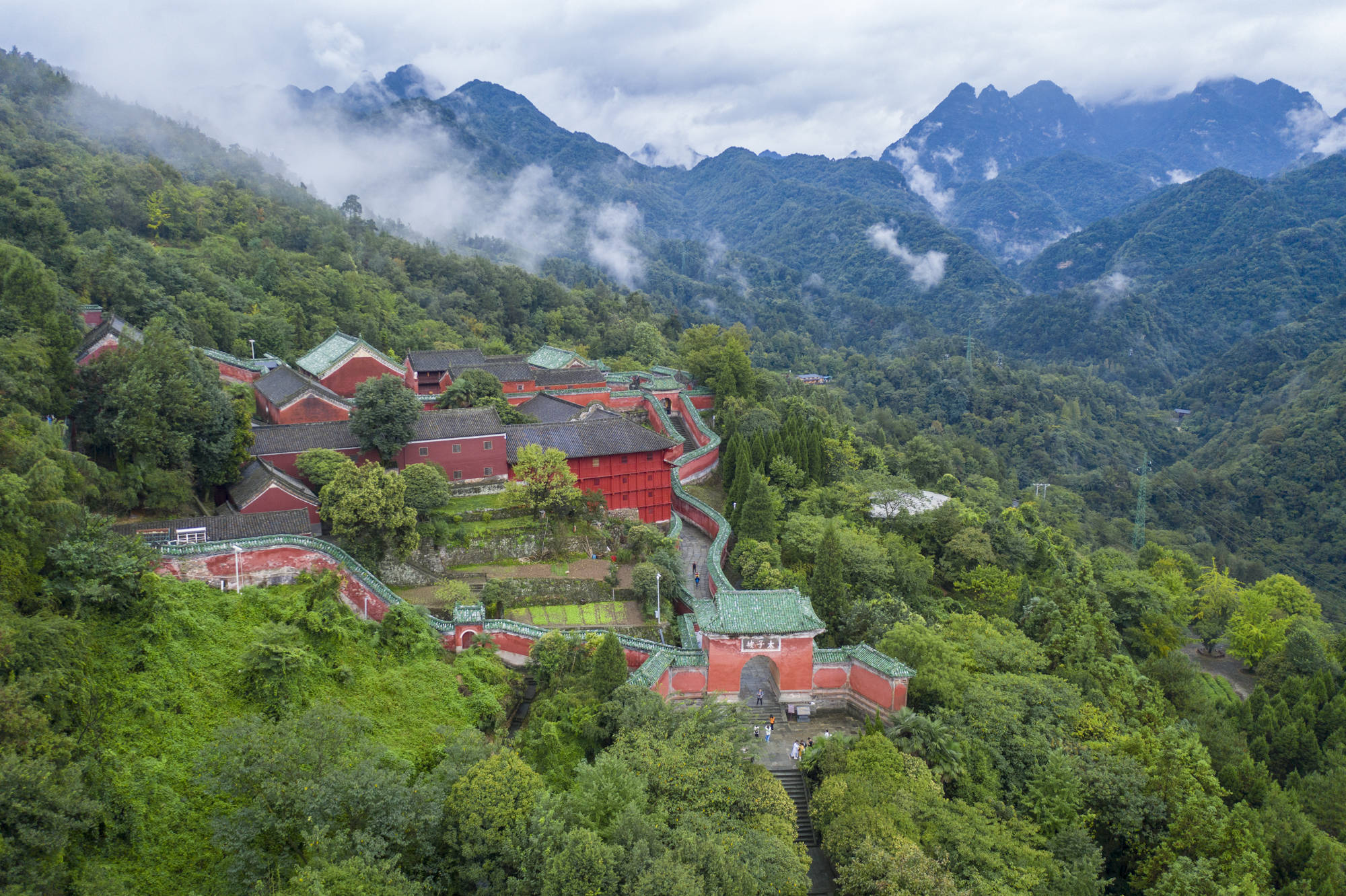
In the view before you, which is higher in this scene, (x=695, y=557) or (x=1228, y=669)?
(x=695, y=557)

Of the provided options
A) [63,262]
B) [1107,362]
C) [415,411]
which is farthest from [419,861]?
[1107,362]

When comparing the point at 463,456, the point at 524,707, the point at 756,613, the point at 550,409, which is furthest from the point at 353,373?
the point at 756,613

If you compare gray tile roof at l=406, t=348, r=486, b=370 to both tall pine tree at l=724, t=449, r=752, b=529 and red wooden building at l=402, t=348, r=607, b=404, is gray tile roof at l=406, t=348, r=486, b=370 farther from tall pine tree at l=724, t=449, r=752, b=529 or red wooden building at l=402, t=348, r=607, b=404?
tall pine tree at l=724, t=449, r=752, b=529

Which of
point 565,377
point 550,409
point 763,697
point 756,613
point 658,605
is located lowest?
point 763,697

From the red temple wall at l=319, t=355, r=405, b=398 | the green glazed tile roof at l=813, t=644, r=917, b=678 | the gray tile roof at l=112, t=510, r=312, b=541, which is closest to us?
the green glazed tile roof at l=813, t=644, r=917, b=678

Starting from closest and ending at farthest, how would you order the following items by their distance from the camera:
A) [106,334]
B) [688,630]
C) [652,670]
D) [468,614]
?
1. [652,670]
2. [468,614]
3. [688,630]
4. [106,334]

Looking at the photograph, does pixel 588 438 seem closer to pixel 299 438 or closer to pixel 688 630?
pixel 299 438

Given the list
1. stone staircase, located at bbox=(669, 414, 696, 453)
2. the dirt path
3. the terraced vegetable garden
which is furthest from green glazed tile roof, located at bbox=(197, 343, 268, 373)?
the dirt path
